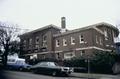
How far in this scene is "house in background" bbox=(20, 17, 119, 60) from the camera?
104ft

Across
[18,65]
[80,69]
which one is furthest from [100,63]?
[18,65]

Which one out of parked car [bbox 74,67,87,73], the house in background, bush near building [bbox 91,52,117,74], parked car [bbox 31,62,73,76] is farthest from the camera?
the house in background

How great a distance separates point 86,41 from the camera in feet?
103

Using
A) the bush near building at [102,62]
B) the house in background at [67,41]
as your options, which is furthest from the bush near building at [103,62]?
the house in background at [67,41]

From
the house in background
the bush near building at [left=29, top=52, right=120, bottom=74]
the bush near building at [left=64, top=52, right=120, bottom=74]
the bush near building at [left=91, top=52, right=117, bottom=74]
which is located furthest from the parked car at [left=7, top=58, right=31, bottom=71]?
the bush near building at [left=91, top=52, right=117, bottom=74]

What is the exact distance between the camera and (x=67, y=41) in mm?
34969

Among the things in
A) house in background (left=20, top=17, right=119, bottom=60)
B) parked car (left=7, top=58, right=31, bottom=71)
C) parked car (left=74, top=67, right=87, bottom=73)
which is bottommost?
parked car (left=74, top=67, right=87, bottom=73)

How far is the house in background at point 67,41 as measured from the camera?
31562 mm

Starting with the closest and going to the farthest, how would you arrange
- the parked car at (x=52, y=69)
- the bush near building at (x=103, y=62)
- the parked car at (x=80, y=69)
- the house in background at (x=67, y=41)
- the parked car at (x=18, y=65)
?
the parked car at (x=52, y=69), the bush near building at (x=103, y=62), the parked car at (x=80, y=69), the parked car at (x=18, y=65), the house in background at (x=67, y=41)

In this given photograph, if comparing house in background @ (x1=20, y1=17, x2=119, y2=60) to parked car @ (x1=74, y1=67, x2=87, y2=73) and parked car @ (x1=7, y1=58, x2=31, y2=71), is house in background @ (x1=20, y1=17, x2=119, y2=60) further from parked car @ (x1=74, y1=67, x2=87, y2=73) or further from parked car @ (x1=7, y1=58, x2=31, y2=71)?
parked car @ (x1=7, y1=58, x2=31, y2=71)

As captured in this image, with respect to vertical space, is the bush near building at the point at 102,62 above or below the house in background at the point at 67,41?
below

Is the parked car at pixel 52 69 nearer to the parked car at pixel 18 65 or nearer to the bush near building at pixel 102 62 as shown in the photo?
the bush near building at pixel 102 62

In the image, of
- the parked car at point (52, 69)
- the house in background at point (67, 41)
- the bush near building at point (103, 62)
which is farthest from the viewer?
the house in background at point (67, 41)

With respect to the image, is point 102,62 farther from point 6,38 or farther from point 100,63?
point 6,38
